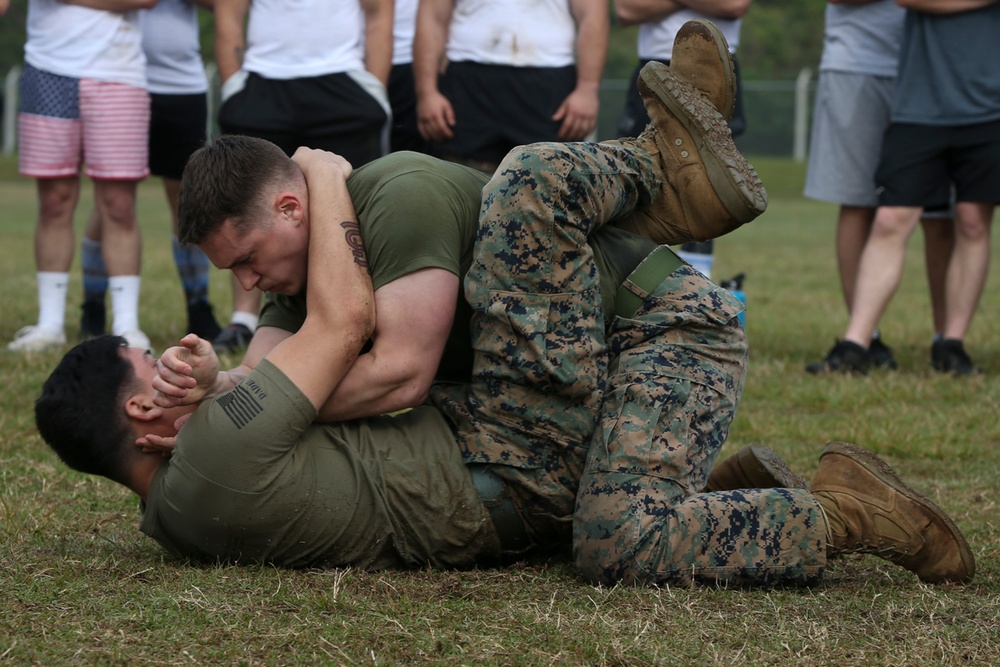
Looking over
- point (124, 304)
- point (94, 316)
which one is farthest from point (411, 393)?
point (94, 316)

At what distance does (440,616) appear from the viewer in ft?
9.28

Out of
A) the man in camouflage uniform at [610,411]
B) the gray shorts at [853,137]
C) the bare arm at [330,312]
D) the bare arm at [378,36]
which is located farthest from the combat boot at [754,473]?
the gray shorts at [853,137]

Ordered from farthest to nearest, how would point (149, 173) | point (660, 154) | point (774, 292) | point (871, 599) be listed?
point (774, 292) < point (149, 173) < point (660, 154) < point (871, 599)

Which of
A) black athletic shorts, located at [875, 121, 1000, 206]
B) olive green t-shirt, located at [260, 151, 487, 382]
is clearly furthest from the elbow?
black athletic shorts, located at [875, 121, 1000, 206]

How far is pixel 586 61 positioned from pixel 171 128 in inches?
89.8

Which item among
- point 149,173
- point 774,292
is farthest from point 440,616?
point 774,292

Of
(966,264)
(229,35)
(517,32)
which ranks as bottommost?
(966,264)

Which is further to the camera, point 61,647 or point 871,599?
point 871,599

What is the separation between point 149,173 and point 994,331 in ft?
16.1

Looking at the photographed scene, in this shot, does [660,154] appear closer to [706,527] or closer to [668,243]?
[668,243]

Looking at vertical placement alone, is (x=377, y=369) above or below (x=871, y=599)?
above

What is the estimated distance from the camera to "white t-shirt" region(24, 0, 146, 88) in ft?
21.0

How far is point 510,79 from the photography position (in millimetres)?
6031

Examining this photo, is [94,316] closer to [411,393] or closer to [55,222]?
[55,222]
